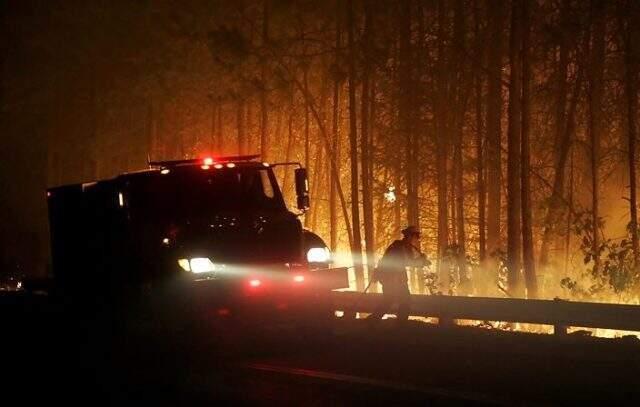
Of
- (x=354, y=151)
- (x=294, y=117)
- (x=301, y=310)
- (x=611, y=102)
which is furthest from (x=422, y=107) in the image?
(x=301, y=310)

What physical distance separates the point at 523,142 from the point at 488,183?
16.6 feet

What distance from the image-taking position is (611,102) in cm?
2177

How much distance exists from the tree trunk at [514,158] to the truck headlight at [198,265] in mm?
8896

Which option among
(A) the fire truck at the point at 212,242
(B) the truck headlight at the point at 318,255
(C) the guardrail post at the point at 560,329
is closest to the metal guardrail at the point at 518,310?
(C) the guardrail post at the point at 560,329

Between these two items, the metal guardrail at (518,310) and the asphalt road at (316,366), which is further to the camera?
the metal guardrail at (518,310)

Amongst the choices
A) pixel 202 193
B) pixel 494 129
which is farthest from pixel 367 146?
pixel 202 193

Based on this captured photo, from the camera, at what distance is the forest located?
1956 cm

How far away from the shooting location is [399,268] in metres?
14.4

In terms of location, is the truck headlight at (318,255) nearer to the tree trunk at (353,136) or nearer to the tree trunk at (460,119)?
the tree trunk at (460,119)

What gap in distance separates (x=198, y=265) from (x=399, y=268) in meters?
3.63

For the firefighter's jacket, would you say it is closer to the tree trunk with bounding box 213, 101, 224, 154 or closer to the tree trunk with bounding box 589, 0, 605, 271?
the tree trunk with bounding box 589, 0, 605, 271

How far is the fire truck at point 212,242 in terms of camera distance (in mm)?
11961

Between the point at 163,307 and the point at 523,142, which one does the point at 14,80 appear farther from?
the point at 163,307

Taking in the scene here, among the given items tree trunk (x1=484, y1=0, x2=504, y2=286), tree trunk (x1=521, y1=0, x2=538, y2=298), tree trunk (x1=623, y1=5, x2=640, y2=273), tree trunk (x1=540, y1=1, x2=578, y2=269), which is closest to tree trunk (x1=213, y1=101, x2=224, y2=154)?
tree trunk (x1=484, y1=0, x2=504, y2=286)
